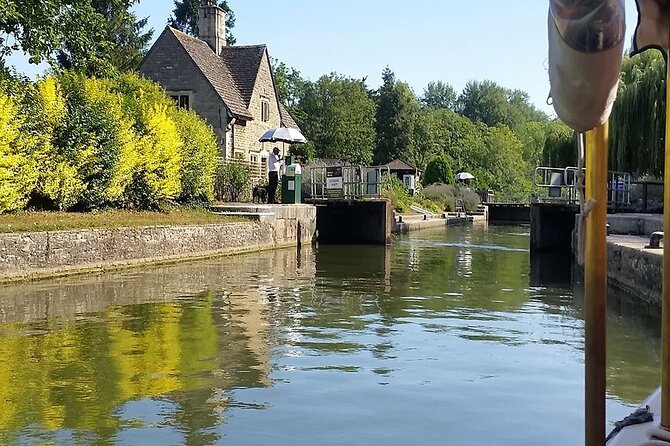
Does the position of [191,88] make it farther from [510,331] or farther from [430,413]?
[430,413]

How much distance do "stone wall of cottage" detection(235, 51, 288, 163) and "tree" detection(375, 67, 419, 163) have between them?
2966 cm

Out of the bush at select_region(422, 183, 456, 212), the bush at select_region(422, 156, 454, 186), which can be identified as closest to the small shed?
the bush at select_region(422, 156, 454, 186)

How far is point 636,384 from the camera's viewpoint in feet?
27.2

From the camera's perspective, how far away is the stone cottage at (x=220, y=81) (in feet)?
128

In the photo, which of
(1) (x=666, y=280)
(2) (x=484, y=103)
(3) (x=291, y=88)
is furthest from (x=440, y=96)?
(1) (x=666, y=280)

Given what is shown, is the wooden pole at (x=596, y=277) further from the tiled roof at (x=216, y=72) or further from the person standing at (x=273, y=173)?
the tiled roof at (x=216, y=72)

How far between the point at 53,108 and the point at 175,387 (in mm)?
12999

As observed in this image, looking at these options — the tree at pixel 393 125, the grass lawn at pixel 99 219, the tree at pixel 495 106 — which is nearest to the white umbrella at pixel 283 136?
the grass lawn at pixel 99 219

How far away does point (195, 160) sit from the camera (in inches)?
1029

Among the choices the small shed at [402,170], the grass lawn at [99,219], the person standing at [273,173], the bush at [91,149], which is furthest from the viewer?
the small shed at [402,170]

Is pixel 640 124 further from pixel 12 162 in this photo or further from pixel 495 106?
pixel 495 106

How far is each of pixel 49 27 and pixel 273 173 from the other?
37.3 feet

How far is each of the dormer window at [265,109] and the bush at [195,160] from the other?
15.8 metres

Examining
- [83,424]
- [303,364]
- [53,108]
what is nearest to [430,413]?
[303,364]
